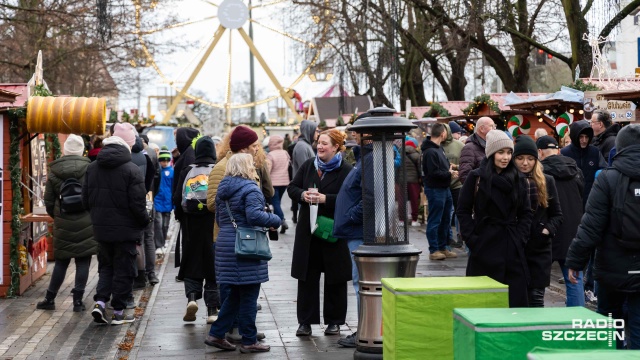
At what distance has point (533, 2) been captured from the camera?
30.5 m

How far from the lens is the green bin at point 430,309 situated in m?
6.75

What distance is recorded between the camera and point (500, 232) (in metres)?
8.07

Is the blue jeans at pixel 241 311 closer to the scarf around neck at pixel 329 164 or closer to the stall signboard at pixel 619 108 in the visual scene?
the scarf around neck at pixel 329 164

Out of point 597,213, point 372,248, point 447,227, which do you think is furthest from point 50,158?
point 597,213

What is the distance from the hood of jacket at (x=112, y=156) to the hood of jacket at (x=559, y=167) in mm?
3923

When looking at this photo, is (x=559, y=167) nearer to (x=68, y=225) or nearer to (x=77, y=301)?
(x=68, y=225)

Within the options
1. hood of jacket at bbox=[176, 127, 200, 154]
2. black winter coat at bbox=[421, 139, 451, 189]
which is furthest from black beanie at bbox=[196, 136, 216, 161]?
black winter coat at bbox=[421, 139, 451, 189]

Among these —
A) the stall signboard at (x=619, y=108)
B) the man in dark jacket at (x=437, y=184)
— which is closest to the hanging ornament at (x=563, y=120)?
the man in dark jacket at (x=437, y=184)

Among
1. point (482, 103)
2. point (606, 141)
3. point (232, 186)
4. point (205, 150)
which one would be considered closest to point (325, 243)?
point (232, 186)

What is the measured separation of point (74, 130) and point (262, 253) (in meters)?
4.51

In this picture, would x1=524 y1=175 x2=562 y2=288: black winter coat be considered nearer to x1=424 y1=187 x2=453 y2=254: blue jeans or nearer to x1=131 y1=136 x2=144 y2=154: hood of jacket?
x1=131 y1=136 x2=144 y2=154: hood of jacket

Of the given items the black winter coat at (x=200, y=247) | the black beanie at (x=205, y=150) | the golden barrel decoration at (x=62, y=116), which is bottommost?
the black winter coat at (x=200, y=247)

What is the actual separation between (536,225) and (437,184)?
6873 mm

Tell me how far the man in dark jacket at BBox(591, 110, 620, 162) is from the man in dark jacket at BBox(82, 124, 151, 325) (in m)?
5.29
